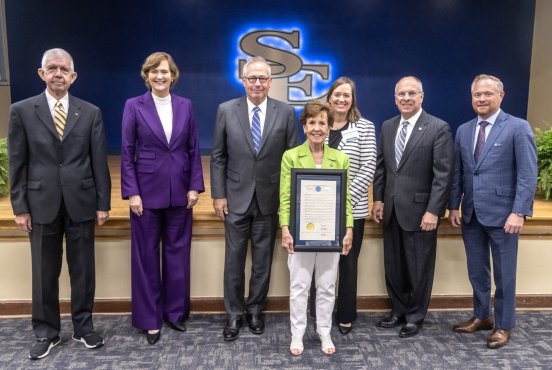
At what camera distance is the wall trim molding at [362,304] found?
3.30 meters

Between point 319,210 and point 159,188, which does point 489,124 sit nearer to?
point 319,210

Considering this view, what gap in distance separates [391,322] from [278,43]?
17.1 ft

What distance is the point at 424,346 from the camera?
9.46 feet

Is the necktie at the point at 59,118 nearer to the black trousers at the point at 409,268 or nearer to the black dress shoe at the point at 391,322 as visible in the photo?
the black trousers at the point at 409,268

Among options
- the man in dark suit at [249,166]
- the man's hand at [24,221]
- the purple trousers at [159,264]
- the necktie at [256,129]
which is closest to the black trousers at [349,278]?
the man in dark suit at [249,166]

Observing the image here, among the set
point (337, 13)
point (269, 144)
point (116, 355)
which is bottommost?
point (116, 355)

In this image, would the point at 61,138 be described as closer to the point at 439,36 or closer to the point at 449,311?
the point at 449,311

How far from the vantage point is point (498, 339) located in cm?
286

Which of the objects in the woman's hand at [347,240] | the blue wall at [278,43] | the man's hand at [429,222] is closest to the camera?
the woman's hand at [347,240]

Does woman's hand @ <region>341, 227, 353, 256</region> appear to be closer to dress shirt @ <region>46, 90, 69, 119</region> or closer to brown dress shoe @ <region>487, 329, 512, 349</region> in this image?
brown dress shoe @ <region>487, 329, 512, 349</region>

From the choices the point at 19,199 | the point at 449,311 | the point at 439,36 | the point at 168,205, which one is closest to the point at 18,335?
the point at 19,199

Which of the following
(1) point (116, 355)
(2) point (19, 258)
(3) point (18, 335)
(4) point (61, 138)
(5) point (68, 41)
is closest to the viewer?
(4) point (61, 138)

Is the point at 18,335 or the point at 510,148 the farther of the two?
the point at 18,335

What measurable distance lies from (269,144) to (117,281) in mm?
1386
